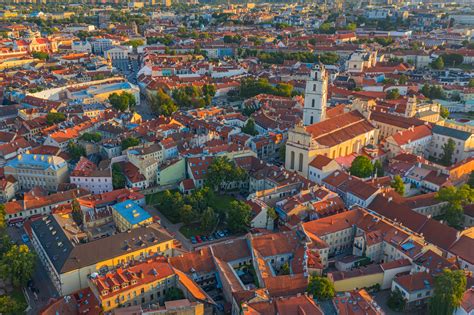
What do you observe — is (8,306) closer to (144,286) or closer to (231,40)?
(144,286)

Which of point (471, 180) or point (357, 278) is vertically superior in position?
point (471, 180)

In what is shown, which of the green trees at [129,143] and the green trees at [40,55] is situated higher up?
the green trees at [40,55]

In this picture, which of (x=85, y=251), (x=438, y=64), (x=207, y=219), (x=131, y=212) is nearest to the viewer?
(x=85, y=251)

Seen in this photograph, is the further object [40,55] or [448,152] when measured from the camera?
[40,55]

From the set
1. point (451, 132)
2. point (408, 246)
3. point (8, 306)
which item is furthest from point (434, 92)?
point (8, 306)

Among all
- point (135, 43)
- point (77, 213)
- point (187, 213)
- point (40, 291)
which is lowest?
point (40, 291)

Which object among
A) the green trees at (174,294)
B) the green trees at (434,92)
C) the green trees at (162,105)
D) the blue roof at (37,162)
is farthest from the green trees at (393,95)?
the green trees at (174,294)

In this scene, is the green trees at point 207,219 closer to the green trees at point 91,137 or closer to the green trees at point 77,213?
the green trees at point 77,213
